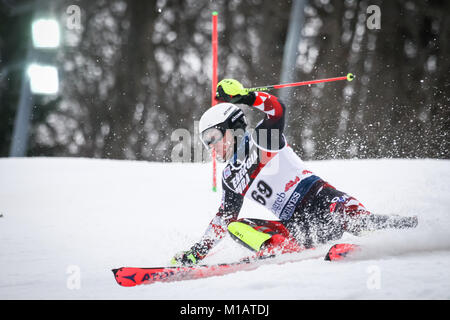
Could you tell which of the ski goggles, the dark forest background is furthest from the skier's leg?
the dark forest background

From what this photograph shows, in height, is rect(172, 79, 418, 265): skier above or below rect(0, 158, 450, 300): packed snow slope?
above

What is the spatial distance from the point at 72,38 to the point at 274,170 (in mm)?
11091

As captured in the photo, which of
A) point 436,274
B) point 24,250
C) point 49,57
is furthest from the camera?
point 49,57

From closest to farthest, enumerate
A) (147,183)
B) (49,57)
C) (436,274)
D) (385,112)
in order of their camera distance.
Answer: (436,274), (147,183), (49,57), (385,112)

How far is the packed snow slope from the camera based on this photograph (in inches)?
83.6

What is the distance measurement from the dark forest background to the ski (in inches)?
302

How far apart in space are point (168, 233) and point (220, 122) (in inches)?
70.5

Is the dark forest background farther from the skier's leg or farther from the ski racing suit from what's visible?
the skier's leg

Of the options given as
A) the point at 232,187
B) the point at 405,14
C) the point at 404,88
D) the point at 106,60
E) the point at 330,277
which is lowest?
the point at 330,277

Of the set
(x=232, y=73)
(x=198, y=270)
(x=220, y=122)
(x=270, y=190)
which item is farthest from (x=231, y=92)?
(x=232, y=73)

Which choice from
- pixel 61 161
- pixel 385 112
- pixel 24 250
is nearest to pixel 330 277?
pixel 24 250

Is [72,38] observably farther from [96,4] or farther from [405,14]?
[405,14]

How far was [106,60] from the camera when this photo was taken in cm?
1255

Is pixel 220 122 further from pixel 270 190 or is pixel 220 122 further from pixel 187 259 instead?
pixel 187 259
